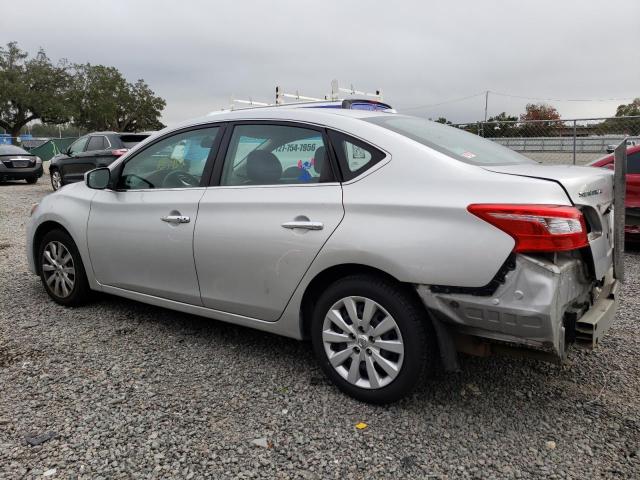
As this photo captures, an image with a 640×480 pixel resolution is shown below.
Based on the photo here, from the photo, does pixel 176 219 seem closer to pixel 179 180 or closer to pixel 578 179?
pixel 179 180

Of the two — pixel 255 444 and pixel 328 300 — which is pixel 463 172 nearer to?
pixel 328 300

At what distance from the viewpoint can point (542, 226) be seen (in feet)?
7.69

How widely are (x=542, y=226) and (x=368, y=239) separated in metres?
0.83

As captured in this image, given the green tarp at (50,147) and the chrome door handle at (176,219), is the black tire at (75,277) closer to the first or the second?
the chrome door handle at (176,219)

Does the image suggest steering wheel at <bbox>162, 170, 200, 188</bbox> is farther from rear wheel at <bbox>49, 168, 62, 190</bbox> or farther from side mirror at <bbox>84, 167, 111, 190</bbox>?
rear wheel at <bbox>49, 168, 62, 190</bbox>

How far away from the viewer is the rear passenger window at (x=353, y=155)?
9.47 feet

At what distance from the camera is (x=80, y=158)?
13.2 meters

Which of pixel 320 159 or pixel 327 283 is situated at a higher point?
pixel 320 159

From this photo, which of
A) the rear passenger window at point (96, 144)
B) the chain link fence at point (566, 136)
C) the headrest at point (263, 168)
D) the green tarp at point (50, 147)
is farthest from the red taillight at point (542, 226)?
the green tarp at point (50, 147)

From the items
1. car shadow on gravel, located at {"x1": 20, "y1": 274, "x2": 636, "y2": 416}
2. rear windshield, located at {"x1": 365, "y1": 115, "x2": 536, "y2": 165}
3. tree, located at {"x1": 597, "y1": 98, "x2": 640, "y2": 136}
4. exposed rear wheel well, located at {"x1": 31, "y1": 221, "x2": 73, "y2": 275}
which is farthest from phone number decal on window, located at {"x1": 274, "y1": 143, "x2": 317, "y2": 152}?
tree, located at {"x1": 597, "y1": 98, "x2": 640, "y2": 136}

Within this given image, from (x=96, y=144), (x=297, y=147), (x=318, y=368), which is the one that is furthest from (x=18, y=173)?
(x=318, y=368)

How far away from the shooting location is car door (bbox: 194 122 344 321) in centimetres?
297

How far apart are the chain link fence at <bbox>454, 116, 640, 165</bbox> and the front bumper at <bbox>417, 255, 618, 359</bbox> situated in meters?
9.39

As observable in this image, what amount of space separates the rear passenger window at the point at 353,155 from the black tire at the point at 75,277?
2539 mm
